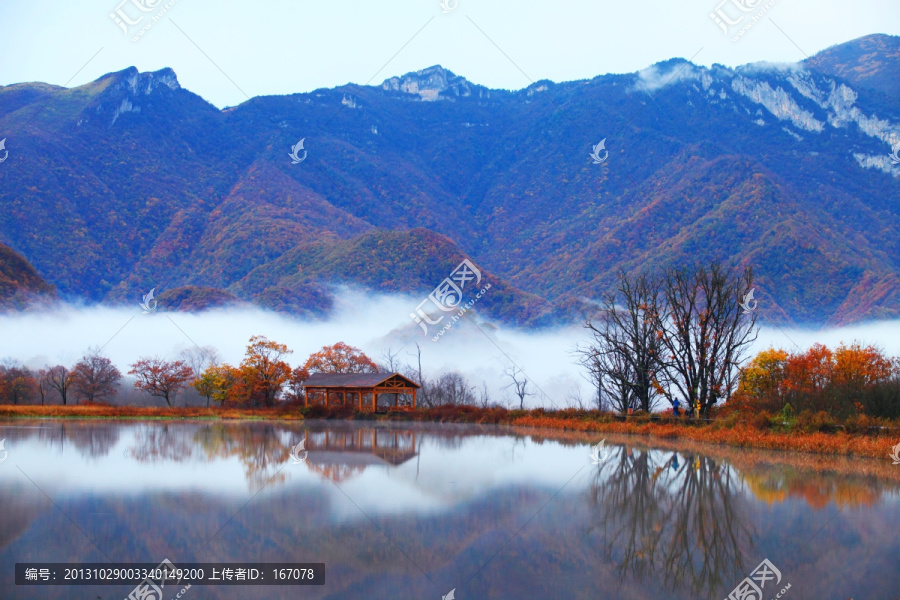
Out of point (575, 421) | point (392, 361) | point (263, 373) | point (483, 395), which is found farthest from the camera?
point (392, 361)

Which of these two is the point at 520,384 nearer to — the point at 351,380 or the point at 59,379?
the point at 351,380

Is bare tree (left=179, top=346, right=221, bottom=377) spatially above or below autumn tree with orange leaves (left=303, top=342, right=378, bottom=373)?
above

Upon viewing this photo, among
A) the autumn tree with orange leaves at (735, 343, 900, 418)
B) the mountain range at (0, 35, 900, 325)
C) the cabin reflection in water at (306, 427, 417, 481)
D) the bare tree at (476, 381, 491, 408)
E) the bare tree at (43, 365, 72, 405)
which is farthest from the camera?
the mountain range at (0, 35, 900, 325)

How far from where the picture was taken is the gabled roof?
42916 millimetres

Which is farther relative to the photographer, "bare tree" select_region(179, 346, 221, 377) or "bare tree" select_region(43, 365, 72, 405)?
"bare tree" select_region(179, 346, 221, 377)

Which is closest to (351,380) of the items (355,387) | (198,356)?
(355,387)

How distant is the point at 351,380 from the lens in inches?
1778

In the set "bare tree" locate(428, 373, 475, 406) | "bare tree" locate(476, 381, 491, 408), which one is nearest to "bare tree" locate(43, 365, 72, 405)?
"bare tree" locate(428, 373, 475, 406)

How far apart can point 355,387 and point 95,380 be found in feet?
70.3

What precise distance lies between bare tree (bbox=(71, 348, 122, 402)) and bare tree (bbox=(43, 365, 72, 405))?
0.50 meters

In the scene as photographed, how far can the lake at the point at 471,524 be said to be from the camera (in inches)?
279

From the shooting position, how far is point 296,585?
684 cm

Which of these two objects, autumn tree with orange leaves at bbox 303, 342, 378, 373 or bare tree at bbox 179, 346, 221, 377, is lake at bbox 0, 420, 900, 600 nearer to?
autumn tree with orange leaves at bbox 303, 342, 378, 373

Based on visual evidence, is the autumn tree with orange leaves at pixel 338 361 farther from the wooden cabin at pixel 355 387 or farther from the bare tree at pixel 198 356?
the bare tree at pixel 198 356
